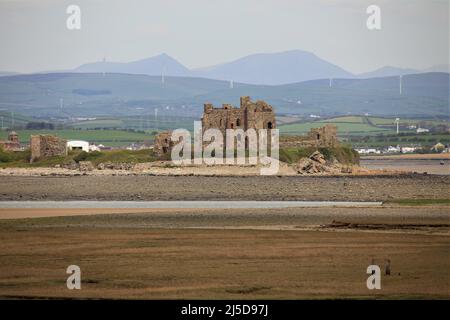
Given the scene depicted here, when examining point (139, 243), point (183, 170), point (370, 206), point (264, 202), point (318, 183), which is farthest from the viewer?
point (183, 170)

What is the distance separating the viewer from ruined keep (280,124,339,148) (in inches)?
2832

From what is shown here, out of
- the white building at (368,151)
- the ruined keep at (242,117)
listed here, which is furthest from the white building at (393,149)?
the ruined keep at (242,117)

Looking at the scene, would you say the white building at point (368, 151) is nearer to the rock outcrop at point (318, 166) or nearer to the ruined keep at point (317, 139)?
the ruined keep at point (317, 139)

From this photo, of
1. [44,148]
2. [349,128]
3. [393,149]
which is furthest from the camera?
[349,128]

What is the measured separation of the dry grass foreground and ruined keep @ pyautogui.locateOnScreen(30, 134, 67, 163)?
33.5 m

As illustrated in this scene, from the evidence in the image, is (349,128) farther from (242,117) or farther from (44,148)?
(242,117)

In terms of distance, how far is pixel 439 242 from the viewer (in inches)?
1345

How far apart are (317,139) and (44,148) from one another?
51.7 ft

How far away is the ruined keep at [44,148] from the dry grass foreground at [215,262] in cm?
3347

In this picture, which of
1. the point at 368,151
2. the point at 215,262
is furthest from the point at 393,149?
the point at 215,262

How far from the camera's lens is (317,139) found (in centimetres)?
7300
